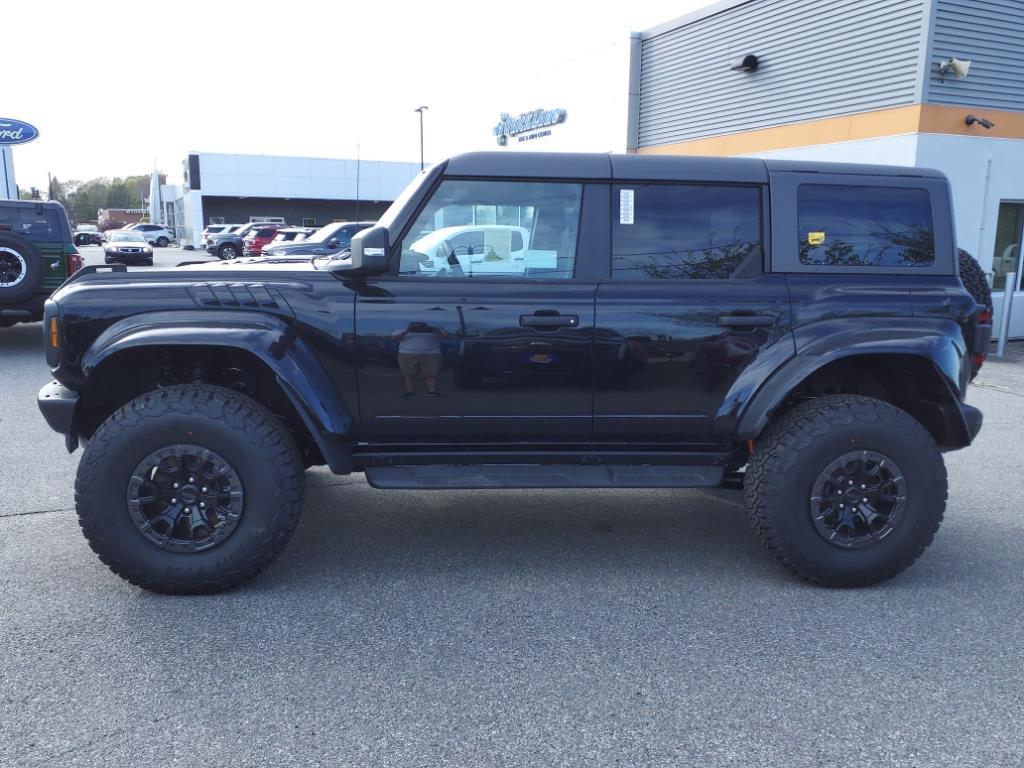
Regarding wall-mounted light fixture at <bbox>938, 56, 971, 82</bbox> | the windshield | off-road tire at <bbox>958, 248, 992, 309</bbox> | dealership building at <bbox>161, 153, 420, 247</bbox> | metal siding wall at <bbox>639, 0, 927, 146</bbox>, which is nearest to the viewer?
off-road tire at <bbox>958, 248, 992, 309</bbox>

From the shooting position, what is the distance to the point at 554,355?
3.80 metres

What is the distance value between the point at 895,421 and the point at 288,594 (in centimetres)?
296

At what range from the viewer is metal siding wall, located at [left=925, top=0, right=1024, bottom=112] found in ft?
36.8

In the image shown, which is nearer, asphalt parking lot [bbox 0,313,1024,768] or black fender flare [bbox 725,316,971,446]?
asphalt parking lot [bbox 0,313,1024,768]

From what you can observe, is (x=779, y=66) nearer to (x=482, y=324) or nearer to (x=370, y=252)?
(x=482, y=324)

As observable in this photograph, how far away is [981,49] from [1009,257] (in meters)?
3.20

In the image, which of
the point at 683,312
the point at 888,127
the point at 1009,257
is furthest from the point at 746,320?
the point at 1009,257

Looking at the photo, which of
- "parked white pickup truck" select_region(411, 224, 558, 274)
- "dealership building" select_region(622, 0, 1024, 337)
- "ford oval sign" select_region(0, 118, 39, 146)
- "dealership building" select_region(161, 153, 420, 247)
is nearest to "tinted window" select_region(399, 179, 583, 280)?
"parked white pickup truck" select_region(411, 224, 558, 274)

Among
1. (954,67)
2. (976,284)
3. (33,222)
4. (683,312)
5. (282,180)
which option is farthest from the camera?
(282,180)

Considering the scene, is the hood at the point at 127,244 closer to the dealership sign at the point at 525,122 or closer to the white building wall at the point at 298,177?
the dealership sign at the point at 525,122

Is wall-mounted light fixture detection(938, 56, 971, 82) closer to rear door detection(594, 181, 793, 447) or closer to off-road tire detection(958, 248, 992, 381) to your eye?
off-road tire detection(958, 248, 992, 381)

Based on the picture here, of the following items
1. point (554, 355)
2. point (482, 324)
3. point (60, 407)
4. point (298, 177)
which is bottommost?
point (60, 407)

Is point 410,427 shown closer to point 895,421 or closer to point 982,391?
point 895,421

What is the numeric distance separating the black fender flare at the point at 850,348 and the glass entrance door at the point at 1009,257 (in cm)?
1005
